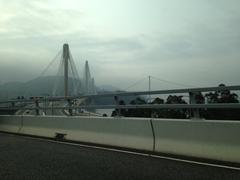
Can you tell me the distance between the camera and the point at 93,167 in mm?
8742

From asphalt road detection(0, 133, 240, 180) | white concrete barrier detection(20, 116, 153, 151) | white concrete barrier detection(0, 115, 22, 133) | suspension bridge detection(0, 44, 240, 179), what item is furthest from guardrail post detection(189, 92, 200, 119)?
white concrete barrier detection(0, 115, 22, 133)

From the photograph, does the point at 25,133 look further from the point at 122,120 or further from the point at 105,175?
the point at 105,175

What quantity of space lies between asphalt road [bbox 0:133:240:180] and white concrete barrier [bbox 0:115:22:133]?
19.7 ft

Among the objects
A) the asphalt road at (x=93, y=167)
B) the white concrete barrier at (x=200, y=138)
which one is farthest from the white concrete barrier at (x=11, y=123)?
the white concrete barrier at (x=200, y=138)

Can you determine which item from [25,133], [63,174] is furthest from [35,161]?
[25,133]

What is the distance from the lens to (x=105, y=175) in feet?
26.0

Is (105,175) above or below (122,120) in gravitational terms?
below

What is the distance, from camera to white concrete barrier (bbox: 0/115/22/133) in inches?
685

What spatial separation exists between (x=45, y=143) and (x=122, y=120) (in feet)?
8.60

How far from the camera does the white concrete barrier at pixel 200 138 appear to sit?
896 centimetres

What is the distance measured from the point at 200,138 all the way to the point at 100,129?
3825 mm

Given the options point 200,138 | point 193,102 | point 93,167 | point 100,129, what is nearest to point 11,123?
point 100,129

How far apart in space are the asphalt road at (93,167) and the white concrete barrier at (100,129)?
780mm

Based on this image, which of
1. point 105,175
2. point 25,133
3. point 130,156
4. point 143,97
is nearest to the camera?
point 105,175
